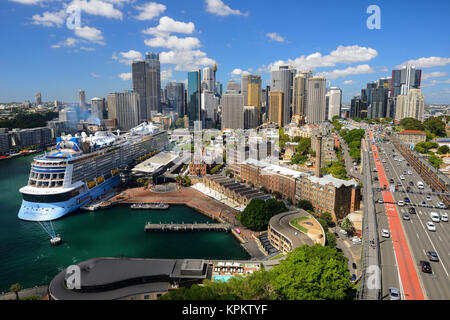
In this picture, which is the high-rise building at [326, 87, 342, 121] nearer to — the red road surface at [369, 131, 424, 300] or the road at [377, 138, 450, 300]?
the road at [377, 138, 450, 300]

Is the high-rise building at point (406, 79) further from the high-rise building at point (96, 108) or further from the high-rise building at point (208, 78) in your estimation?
the high-rise building at point (96, 108)

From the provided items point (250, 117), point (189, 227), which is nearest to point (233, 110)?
point (250, 117)

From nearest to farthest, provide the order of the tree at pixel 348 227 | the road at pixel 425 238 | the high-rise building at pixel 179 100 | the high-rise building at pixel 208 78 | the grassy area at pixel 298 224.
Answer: the road at pixel 425 238 < the grassy area at pixel 298 224 < the tree at pixel 348 227 < the high-rise building at pixel 179 100 < the high-rise building at pixel 208 78

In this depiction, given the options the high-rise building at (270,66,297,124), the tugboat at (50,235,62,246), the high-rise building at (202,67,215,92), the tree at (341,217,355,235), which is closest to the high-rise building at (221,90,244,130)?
the high-rise building at (270,66,297,124)

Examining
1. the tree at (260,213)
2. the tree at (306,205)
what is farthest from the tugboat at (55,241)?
the tree at (306,205)

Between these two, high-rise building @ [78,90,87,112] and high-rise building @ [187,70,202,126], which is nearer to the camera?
high-rise building @ [187,70,202,126]
